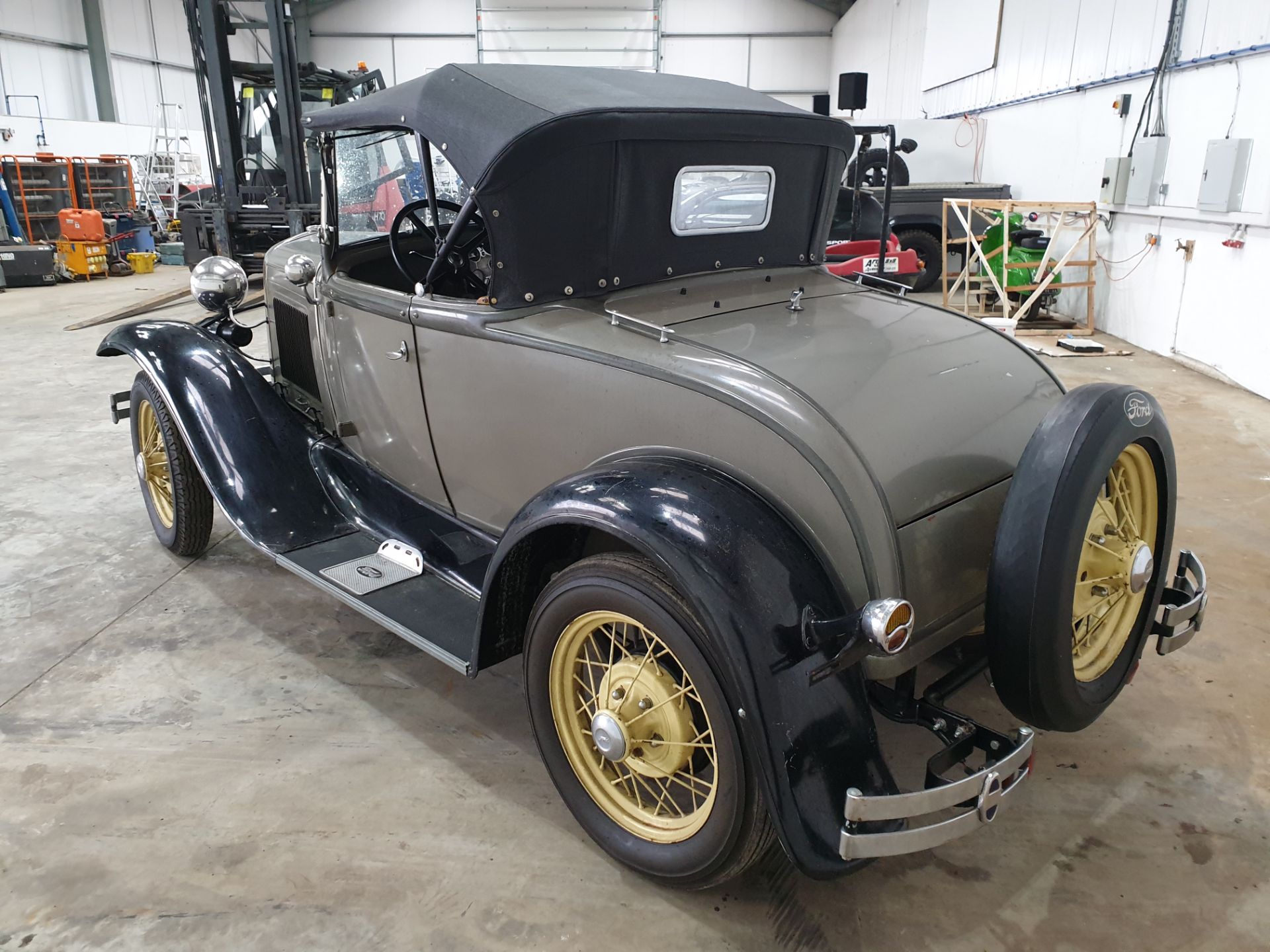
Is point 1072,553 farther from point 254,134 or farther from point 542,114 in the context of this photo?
point 254,134

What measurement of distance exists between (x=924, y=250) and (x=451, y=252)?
32.0 ft

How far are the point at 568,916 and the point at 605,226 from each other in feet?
5.86

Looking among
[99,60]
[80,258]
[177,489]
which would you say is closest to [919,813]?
[177,489]

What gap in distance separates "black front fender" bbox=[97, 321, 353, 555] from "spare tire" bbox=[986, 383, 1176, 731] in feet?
7.51

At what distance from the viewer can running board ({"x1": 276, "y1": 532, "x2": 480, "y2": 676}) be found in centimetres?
248

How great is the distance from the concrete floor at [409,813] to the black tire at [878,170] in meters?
8.47

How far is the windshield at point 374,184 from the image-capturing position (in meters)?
3.09

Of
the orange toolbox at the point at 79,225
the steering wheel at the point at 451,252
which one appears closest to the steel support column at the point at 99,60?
the orange toolbox at the point at 79,225

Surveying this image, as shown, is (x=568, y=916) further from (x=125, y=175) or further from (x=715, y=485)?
(x=125, y=175)

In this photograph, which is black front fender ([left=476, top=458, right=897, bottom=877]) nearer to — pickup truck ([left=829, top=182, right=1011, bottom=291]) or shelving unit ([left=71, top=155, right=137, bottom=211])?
pickup truck ([left=829, top=182, right=1011, bottom=291])

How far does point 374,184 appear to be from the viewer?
331 centimetres

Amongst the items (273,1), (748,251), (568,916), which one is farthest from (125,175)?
(568,916)

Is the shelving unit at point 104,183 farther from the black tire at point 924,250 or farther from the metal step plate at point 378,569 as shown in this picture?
the metal step plate at point 378,569

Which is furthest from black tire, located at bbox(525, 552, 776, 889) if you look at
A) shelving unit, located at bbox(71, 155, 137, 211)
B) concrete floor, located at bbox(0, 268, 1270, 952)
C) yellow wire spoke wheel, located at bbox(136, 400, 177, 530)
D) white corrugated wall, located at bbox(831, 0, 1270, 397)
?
shelving unit, located at bbox(71, 155, 137, 211)
